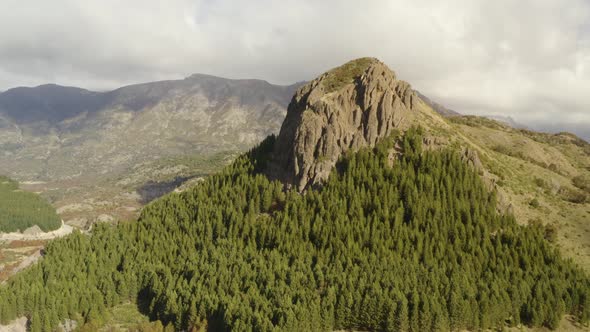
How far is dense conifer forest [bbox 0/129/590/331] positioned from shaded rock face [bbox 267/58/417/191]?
18.2 ft

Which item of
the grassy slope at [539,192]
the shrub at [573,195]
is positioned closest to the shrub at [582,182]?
the grassy slope at [539,192]

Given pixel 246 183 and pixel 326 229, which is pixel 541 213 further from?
pixel 246 183

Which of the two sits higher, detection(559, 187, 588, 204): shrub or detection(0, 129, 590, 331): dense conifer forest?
detection(559, 187, 588, 204): shrub

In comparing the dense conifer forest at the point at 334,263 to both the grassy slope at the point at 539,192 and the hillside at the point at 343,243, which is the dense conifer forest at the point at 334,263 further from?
the grassy slope at the point at 539,192

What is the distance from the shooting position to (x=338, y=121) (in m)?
136

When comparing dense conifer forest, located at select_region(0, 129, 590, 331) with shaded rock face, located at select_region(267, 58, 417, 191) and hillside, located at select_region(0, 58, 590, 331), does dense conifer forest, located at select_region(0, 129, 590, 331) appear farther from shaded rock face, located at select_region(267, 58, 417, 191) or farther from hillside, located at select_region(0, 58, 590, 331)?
shaded rock face, located at select_region(267, 58, 417, 191)

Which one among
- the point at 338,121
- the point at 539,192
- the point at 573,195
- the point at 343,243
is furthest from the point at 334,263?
the point at 573,195

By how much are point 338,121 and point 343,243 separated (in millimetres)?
43836

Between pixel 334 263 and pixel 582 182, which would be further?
pixel 582 182

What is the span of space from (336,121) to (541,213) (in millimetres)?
69784

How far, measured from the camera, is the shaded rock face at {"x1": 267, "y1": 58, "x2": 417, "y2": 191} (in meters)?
134

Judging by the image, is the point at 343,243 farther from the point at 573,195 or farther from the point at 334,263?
the point at 573,195

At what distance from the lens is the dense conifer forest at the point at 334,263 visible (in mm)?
90250

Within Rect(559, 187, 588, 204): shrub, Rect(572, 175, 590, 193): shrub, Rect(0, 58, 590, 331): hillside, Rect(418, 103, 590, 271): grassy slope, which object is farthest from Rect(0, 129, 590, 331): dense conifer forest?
Rect(572, 175, 590, 193): shrub
